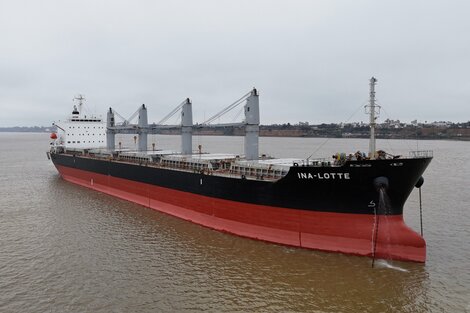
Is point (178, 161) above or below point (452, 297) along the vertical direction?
above

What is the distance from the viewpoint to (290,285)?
11.6 meters

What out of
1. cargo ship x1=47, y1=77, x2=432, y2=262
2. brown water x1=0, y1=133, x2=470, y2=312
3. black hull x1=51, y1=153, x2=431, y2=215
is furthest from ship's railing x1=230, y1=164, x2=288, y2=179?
brown water x1=0, y1=133, x2=470, y2=312

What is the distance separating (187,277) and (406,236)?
26.9 feet

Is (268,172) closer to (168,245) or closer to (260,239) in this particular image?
(260,239)

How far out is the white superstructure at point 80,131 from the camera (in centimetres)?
3694

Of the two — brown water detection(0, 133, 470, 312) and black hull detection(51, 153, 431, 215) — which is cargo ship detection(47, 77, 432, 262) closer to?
black hull detection(51, 153, 431, 215)

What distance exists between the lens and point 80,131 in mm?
37812

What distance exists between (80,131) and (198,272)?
30.3m

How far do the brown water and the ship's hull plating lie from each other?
506mm

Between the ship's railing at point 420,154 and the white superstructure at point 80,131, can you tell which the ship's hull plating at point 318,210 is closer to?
the ship's railing at point 420,154

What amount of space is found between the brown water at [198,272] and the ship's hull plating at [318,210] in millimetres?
Answer: 506

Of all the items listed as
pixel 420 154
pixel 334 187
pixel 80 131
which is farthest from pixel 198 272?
pixel 80 131

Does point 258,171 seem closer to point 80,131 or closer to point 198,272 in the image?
point 198,272

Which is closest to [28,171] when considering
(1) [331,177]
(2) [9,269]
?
(2) [9,269]
